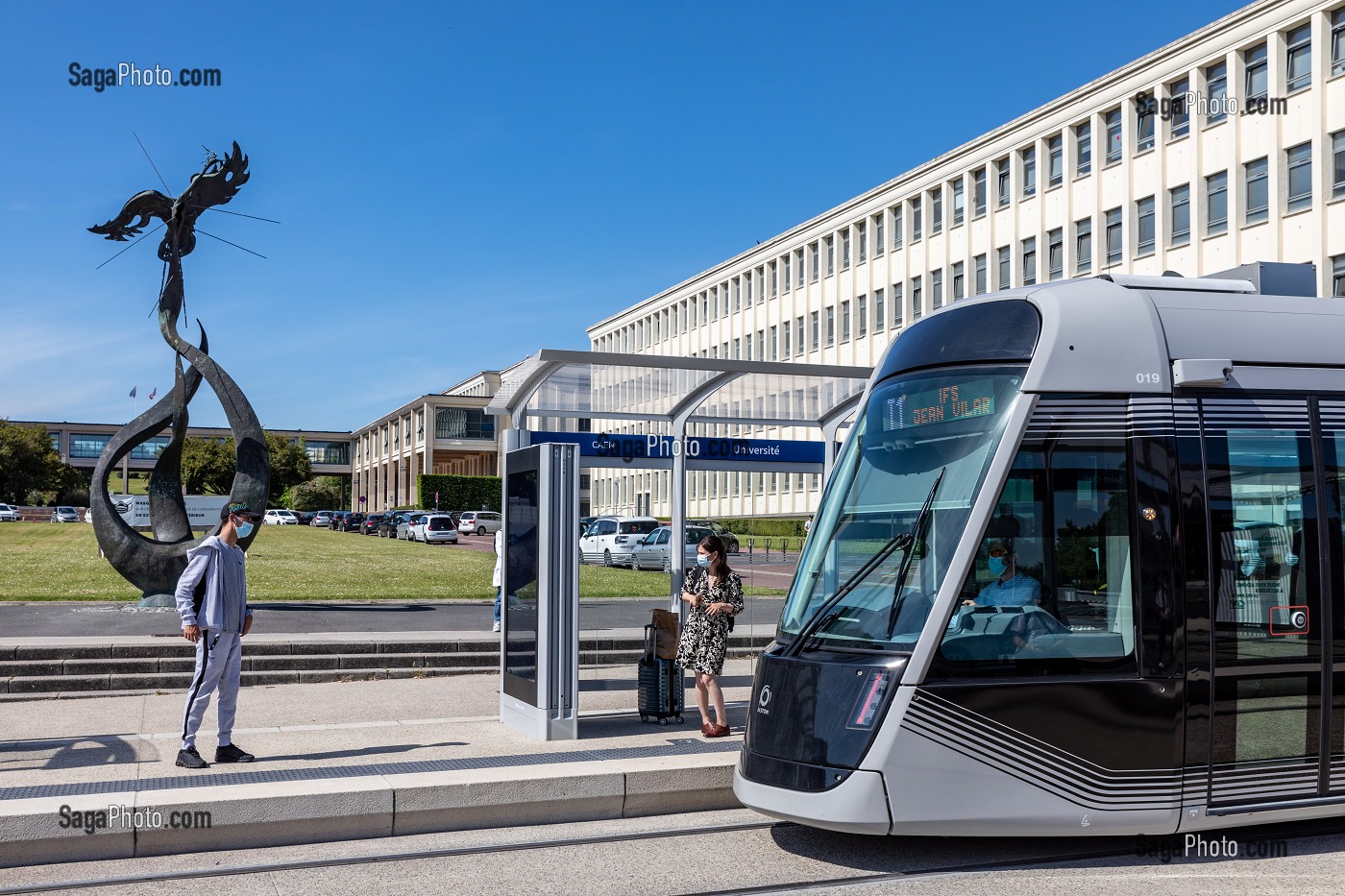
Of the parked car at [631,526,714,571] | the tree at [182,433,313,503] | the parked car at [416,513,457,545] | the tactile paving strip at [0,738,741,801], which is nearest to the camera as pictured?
the tactile paving strip at [0,738,741,801]

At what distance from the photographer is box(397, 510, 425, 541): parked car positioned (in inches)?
2625

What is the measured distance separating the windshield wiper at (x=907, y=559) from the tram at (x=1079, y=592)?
0.04 feet

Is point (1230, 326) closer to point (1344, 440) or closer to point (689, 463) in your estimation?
point (1344, 440)

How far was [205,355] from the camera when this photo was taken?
21.2 m

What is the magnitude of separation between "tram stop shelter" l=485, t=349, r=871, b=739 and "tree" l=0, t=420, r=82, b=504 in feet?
318

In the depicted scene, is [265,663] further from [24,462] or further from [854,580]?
[24,462]

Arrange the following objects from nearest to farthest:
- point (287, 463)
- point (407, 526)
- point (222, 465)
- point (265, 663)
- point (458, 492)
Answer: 1. point (265, 663)
2. point (407, 526)
3. point (458, 492)
4. point (222, 465)
5. point (287, 463)

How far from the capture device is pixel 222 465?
117500mm

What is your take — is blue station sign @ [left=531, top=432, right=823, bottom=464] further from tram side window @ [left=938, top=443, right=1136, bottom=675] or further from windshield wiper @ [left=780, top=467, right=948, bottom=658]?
tram side window @ [left=938, top=443, right=1136, bottom=675]

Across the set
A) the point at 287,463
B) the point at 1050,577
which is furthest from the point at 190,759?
the point at 287,463

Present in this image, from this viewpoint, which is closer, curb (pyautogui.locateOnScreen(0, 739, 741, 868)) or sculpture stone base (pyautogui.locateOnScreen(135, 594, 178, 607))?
curb (pyautogui.locateOnScreen(0, 739, 741, 868))

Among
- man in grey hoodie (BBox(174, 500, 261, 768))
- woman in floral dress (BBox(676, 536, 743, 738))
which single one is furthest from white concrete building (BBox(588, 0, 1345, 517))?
man in grey hoodie (BBox(174, 500, 261, 768))

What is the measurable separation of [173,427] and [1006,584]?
17.6 m

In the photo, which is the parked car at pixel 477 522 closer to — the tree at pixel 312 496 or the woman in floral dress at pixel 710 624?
the tree at pixel 312 496
